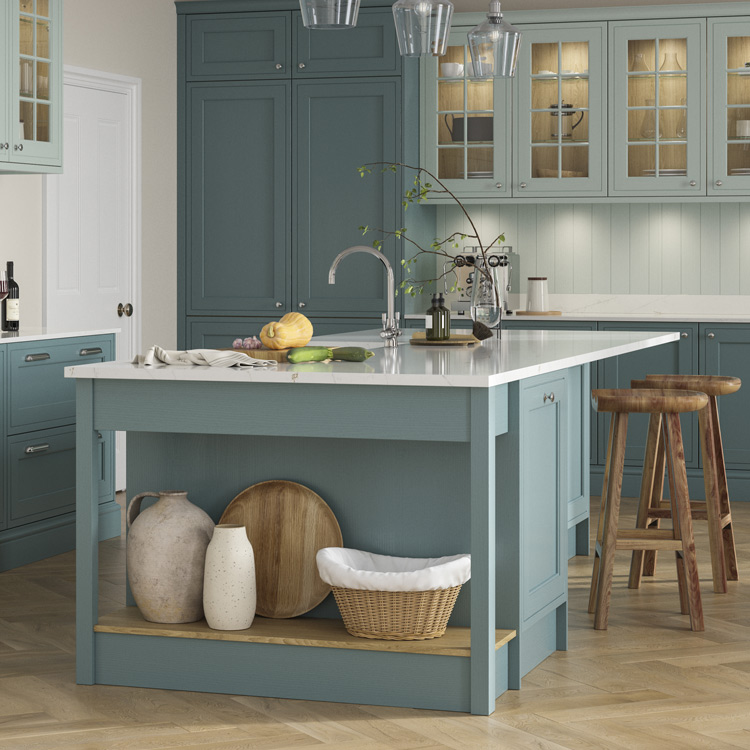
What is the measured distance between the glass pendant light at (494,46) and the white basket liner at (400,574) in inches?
61.2

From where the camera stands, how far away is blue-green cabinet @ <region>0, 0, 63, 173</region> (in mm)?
4738

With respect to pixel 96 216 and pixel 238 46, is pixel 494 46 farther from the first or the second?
pixel 238 46

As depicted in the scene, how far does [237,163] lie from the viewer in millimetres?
6594

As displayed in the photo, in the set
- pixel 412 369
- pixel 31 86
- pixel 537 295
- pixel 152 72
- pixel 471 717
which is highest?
pixel 152 72

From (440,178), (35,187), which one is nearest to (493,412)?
(35,187)

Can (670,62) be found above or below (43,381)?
above

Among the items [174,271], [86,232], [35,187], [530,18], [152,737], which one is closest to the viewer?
[152,737]

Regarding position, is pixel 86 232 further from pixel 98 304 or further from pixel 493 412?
pixel 493 412

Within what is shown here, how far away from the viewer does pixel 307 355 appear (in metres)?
3.31

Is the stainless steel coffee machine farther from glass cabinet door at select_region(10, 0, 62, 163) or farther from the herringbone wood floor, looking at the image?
the herringbone wood floor

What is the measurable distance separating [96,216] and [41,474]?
5.66ft

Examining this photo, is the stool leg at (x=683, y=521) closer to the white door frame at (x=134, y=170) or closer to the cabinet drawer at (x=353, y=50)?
the cabinet drawer at (x=353, y=50)

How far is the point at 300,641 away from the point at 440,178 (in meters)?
3.86

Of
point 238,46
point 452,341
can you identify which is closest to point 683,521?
point 452,341
